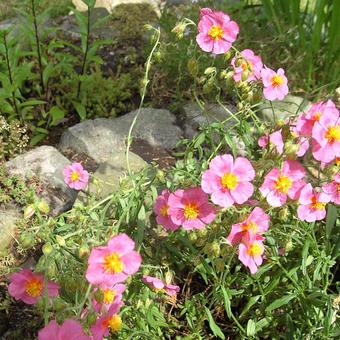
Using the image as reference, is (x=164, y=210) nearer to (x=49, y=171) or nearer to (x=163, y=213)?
(x=163, y=213)

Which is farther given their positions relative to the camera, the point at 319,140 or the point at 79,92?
the point at 79,92

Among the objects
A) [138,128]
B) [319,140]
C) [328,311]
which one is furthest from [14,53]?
[328,311]

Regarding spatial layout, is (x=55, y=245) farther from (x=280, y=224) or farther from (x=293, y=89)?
(x=293, y=89)

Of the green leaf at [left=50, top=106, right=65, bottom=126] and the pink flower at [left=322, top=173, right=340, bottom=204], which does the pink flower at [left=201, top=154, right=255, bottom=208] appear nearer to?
the pink flower at [left=322, top=173, right=340, bottom=204]

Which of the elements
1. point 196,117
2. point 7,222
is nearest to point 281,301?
point 7,222

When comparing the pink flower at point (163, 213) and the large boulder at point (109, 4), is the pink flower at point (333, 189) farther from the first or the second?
the large boulder at point (109, 4)

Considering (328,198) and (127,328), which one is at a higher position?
(328,198)

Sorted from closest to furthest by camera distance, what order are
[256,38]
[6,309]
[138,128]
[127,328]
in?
[127,328] < [6,309] < [138,128] < [256,38]
